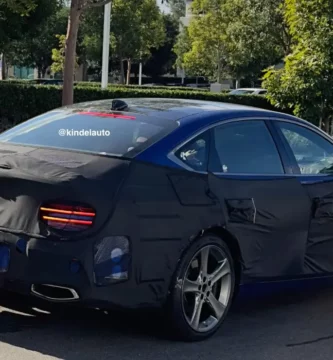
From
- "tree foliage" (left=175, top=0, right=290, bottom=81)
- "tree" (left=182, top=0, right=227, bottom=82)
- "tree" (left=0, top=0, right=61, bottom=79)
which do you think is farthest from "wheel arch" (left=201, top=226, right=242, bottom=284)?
"tree" (left=182, top=0, right=227, bottom=82)

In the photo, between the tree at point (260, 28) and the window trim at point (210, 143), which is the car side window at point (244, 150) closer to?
the window trim at point (210, 143)

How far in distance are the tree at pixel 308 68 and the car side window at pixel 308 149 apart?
29.5 ft

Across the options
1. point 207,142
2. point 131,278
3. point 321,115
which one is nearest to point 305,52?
point 321,115

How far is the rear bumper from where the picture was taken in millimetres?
4227

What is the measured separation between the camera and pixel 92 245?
423 centimetres

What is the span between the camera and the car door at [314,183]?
18.2 ft

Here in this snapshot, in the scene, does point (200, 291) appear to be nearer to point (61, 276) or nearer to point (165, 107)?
point (61, 276)

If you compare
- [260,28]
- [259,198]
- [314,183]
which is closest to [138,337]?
[259,198]

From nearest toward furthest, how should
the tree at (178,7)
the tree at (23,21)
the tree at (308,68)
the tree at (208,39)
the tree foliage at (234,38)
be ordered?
the tree at (308,68), the tree at (23,21), the tree foliage at (234,38), the tree at (208,39), the tree at (178,7)

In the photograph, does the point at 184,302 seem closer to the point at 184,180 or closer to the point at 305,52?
the point at 184,180

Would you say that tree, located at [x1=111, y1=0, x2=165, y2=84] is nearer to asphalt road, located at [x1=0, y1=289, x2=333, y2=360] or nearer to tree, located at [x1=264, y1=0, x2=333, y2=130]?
tree, located at [x1=264, y1=0, x2=333, y2=130]

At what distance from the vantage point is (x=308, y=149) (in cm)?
581

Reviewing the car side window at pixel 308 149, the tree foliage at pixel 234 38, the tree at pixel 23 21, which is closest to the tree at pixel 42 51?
the tree foliage at pixel 234 38

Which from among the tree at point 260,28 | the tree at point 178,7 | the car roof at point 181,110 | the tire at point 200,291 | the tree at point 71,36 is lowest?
the tire at point 200,291
